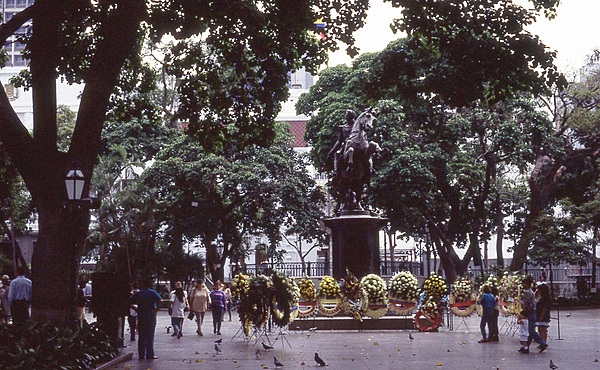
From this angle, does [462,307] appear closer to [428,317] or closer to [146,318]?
[428,317]

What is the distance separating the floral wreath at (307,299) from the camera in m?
22.9

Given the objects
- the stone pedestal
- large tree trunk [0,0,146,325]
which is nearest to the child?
the stone pedestal

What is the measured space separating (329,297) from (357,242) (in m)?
2.59

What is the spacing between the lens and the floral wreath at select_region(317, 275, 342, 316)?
74.3ft

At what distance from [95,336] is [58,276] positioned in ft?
4.59

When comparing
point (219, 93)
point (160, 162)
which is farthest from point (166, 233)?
point (219, 93)

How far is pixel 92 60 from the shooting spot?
16859 millimetres

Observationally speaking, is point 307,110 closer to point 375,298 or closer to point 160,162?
point 160,162

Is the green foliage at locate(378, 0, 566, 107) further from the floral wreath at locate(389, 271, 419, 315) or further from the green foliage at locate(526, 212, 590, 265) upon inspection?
the green foliage at locate(526, 212, 590, 265)

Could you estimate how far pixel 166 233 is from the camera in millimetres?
44312

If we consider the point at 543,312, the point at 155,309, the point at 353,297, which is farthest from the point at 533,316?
the point at 155,309

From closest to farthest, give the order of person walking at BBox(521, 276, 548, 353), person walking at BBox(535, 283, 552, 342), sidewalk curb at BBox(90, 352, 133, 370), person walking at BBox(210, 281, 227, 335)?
sidewalk curb at BBox(90, 352, 133, 370), person walking at BBox(521, 276, 548, 353), person walking at BBox(535, 283, 552, 342), person walking at BBox(210, 281, 227, 335)

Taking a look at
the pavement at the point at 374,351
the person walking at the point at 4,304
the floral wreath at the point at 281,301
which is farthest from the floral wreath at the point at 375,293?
the person walking at the point at 4,304

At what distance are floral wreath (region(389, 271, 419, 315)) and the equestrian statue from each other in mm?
3177
